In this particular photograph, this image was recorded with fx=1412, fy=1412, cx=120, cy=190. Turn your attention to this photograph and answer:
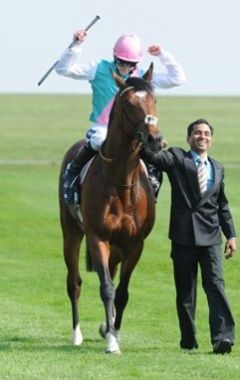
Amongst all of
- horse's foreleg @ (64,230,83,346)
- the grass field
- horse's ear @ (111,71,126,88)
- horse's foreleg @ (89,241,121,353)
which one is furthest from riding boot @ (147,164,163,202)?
the grass field

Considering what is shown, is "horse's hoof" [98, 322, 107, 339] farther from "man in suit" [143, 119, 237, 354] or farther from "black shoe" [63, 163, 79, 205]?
"black shoe" [63, 163, 79, 205]

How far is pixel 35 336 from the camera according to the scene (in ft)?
46.0

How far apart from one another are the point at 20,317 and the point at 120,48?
3725 mm

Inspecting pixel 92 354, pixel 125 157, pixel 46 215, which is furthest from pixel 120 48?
pixel 46 215

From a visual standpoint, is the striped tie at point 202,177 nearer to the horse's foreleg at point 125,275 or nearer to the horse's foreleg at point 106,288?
the horse's foreleg at point 125,275

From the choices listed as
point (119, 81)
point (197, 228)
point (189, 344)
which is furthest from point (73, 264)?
point (119, 81)

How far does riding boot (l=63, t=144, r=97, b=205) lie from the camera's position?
13781 mm

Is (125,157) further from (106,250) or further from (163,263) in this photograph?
(163,263)

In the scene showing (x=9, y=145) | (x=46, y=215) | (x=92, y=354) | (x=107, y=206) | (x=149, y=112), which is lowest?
(x=9, y=145)

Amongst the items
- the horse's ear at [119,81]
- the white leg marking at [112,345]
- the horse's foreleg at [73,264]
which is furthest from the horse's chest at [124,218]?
the horse's foreleg at [73,264]

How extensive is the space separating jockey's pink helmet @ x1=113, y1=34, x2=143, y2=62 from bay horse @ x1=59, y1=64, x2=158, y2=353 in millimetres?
371

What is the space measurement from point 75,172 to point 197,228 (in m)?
1.53

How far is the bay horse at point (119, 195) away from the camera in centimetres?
1267

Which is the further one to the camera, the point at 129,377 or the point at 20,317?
the point at 20,317
